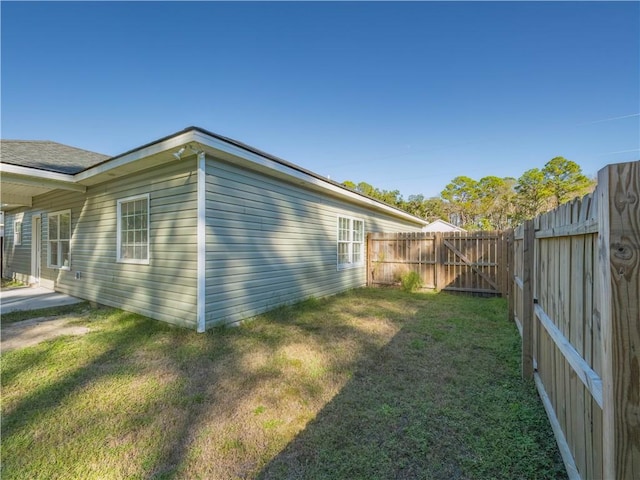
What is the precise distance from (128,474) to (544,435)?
293 cm

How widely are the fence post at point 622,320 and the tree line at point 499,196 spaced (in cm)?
2531

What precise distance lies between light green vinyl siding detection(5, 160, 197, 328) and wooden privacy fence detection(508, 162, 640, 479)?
14.9 ft

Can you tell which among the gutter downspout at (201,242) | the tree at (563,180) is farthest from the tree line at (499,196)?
the gutter downspout at (201,242)

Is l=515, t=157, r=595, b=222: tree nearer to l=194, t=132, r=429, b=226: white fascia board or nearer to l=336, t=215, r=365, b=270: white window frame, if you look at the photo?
l=336, t=215, r=365, b=270: white window frame

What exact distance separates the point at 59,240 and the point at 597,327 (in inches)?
425

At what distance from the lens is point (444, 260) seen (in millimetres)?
8602

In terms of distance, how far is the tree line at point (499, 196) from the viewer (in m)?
25.8

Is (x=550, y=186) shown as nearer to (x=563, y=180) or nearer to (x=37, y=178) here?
(x=563, y=180)

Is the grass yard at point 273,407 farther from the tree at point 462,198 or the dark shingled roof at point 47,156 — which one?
the tree at point 462,198

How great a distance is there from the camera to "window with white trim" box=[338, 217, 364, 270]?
28.7 feet

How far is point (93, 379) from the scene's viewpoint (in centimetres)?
311

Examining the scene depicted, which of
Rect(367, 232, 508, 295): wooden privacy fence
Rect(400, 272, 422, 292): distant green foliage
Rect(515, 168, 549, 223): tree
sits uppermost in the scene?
Rect(515, 168, 549, 223): tree

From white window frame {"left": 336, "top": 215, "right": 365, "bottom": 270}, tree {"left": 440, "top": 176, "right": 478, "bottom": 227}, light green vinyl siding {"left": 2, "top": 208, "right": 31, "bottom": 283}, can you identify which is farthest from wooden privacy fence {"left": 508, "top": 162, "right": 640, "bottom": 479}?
tree {"left": 440, "top": 176, "right": 478, "bottom": 227}

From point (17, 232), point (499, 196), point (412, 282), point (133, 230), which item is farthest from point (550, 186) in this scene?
point (17, 232)
